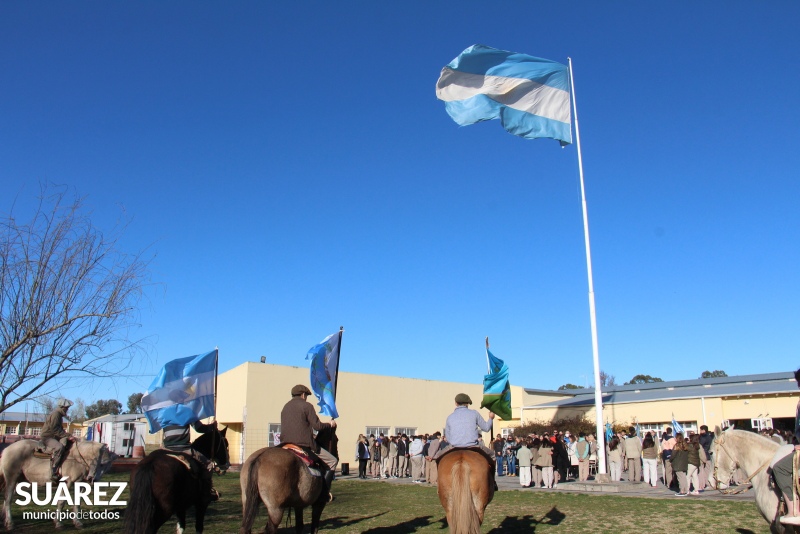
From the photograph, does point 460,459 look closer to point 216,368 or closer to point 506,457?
point 216,368

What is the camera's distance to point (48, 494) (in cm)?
1149

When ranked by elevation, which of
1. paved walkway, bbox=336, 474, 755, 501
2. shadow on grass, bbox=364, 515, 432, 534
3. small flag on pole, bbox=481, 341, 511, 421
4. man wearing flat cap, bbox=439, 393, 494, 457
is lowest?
paved walkway, bbox=336, 474, 755, 501

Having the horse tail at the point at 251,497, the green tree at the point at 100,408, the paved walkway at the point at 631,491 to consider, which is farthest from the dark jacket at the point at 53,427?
the green tree at the point at 100,408

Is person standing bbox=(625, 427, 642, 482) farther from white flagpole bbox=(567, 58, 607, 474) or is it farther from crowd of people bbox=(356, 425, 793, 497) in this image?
white flagpole bbox=(567, 58, 607, 474)

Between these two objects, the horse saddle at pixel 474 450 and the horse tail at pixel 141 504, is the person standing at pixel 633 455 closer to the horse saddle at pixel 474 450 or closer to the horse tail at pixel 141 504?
the horse saddle at pixel 474 450

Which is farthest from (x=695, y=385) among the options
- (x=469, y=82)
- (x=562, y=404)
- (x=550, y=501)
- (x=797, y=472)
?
(x=797, y=472)

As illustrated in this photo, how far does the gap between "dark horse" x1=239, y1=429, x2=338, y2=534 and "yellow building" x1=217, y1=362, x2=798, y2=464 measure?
964 inches

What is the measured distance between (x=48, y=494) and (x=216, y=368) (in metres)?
3.89

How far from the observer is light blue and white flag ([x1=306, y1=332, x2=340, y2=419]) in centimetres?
1141

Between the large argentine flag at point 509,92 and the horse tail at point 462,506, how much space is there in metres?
11.2

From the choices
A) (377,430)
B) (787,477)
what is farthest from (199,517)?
(377,430)

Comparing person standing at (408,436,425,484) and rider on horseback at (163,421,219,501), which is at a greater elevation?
rider on horseback at (163,421,219,501)

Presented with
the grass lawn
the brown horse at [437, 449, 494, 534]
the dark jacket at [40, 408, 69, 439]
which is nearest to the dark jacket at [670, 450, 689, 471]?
the grass lawn

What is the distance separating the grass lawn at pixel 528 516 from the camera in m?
11.0
